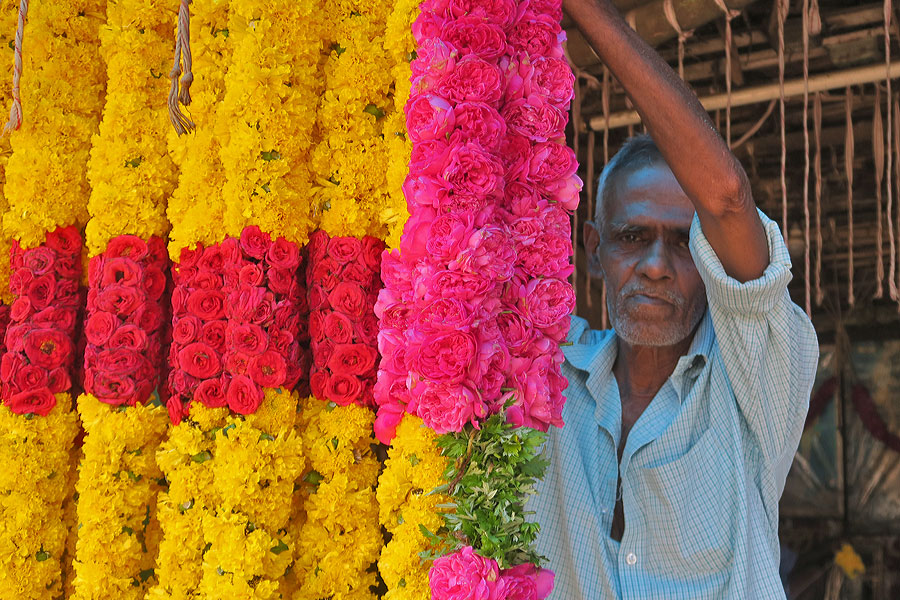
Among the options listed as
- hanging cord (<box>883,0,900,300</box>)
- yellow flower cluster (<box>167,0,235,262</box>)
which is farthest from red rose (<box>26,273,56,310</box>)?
hanging cord (<box>883,0,900,300</box>)

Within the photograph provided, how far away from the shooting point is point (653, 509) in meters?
2.26

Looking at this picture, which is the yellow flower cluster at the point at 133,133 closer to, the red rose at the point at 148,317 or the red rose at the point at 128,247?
the red rose at the point at 128,247

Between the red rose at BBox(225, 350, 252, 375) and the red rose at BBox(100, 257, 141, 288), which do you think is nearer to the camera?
the red rose at BBox(225, 350, 252, 375)

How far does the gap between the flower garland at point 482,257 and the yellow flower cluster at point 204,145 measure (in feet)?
1.84

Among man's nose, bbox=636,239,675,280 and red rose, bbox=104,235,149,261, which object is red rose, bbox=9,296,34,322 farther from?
man's nose, bbox=636,239,675,280

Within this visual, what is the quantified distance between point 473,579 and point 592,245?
5.45 ft

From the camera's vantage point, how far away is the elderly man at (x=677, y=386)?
1919 mm

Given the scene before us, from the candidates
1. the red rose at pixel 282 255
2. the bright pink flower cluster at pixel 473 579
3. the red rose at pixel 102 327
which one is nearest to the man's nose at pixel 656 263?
the red rose at pixel 282 255

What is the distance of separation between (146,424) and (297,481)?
0.40m

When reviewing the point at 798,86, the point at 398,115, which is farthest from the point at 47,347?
the point at 798,86

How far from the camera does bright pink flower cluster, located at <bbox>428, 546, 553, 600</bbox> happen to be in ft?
4.56

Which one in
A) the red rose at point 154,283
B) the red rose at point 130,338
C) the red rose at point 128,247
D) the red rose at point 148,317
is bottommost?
the red rose at point 130,338

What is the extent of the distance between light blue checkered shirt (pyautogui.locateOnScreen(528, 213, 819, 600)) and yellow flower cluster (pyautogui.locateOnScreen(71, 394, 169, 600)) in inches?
39.2

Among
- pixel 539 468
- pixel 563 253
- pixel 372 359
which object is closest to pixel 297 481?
pixel 372 359
